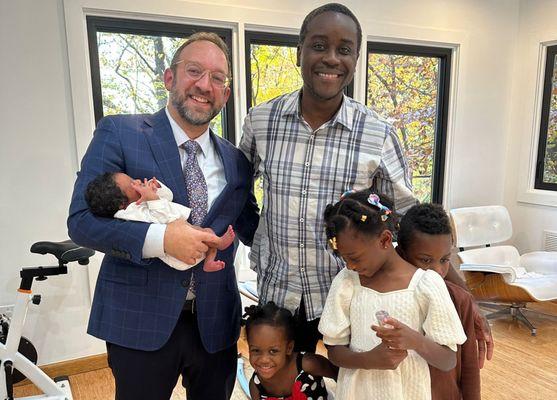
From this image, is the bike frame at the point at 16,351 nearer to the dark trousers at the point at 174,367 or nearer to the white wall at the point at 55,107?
the white wall at the point at 55,107

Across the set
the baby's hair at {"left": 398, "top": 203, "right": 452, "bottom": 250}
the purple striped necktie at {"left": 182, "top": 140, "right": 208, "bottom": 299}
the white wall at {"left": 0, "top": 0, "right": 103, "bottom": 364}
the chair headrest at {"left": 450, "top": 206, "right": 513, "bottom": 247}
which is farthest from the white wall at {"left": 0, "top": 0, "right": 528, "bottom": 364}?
the baby's hair at {"left": 398, "top": 203, "right": 452, "bottom": 250}

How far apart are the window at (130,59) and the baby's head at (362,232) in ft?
5.67

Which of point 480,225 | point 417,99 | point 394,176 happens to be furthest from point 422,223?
point 417,99

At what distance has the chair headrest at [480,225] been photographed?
11.4ft

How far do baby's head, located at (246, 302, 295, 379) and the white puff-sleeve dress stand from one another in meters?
0.23

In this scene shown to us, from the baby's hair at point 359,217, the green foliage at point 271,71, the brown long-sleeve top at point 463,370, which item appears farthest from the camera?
the green foliage at point 271,71

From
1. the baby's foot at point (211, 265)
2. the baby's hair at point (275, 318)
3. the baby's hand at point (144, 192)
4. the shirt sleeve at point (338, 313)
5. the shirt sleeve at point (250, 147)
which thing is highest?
the shirt sleeve at point (250, 147)

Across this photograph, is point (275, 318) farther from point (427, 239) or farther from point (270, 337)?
point (427, 239)

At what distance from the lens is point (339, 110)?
4.25 feet

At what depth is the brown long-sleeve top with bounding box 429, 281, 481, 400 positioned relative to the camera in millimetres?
1172

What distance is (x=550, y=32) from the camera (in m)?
3.62

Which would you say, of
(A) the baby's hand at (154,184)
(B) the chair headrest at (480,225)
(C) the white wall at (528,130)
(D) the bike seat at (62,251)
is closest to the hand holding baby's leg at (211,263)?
(A) the baby's hand at (154,184)

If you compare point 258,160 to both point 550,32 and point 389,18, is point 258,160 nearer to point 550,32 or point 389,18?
point 389,18

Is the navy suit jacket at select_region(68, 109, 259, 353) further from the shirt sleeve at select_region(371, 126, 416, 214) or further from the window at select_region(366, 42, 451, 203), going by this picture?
the window at select_region(366, 42, 451, 203)
